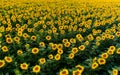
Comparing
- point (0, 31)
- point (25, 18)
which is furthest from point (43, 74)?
point (25, 18)

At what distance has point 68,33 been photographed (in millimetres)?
8297

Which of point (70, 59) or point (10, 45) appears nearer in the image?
point (70, 59)

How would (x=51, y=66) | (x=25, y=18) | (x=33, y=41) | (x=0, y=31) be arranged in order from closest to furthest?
(x=51, y=66) → (x=33, y=41) → (x=0, y=31) → (x=25, y=18)

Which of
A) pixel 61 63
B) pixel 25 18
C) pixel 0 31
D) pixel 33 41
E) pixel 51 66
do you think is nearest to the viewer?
pixel 51 66

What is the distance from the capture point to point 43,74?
5297 mm

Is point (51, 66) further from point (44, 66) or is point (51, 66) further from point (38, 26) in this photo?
point (38, 26)

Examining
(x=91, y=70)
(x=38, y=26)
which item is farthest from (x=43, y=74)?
(x=38, y=26)

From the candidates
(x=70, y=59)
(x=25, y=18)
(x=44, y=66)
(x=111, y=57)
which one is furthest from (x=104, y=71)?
(x=25, y=18)

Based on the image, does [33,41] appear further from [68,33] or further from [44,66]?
[44,66]

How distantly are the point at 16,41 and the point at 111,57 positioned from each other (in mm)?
2142

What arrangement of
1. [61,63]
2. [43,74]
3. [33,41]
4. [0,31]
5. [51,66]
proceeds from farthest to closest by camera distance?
[0,31] → [33,41] → [61,63] → [51,66] → [43,74]

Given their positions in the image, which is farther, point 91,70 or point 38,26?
point 38,26

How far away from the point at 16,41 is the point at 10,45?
0.17 m

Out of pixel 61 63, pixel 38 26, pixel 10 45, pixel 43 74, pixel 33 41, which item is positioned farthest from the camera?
pixel 38 26
